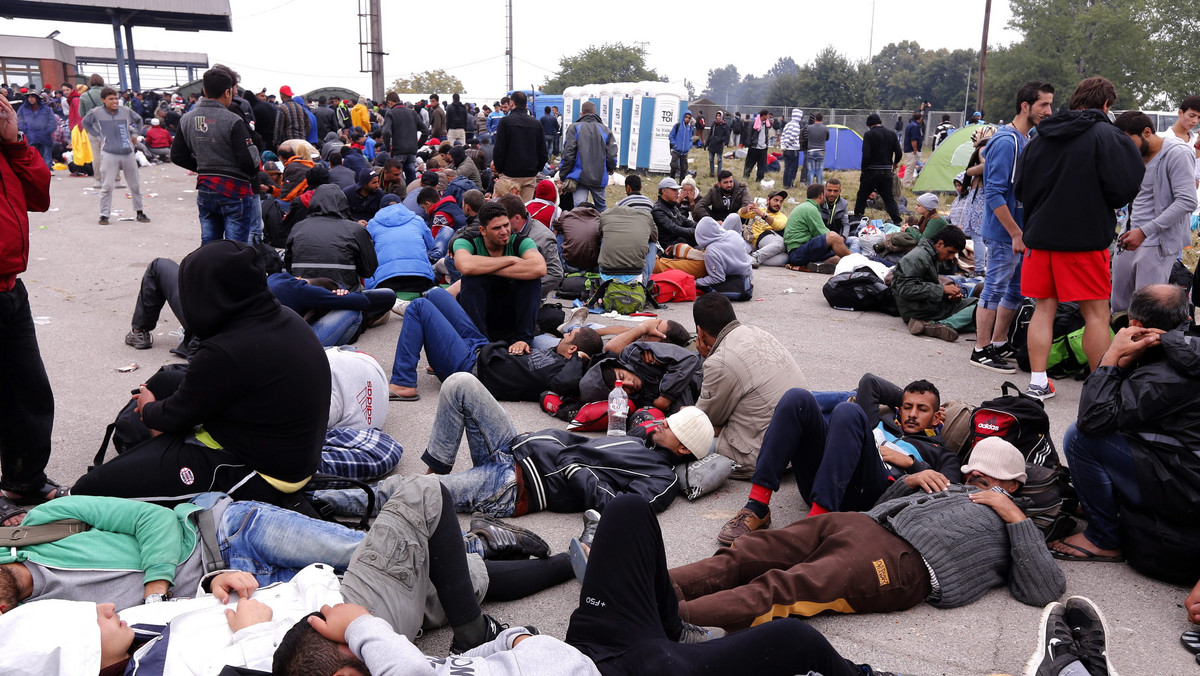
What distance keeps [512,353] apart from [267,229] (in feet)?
17.0

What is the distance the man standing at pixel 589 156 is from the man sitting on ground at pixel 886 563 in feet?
31.3

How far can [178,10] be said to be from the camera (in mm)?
36031

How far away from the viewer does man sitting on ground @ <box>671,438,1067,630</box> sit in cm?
342

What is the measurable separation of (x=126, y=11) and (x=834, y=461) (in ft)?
139

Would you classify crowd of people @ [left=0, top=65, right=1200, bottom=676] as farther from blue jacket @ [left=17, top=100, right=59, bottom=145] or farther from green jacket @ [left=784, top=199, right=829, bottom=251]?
blue jacket @ [left=17, top=100, right=59, bottom=145]

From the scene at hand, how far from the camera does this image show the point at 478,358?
6.25m

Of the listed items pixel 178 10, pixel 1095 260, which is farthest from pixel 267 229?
pixel 178 10

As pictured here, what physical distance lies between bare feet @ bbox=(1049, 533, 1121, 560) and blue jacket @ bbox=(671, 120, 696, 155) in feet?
62.0

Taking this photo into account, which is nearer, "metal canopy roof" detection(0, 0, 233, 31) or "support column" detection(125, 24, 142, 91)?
"metal canopy roof" detection(0, 0, 233, 31)

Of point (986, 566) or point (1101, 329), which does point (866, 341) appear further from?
point (986, 566)

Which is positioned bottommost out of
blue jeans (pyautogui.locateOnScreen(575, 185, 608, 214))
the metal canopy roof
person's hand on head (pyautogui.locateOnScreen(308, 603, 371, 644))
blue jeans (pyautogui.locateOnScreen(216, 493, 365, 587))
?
blue jeans (pyautogui.locateOnScreen(216, 493, 365, 587))

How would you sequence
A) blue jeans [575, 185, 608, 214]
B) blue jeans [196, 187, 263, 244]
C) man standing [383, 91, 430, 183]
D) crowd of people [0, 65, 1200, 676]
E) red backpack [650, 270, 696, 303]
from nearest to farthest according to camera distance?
crowd of people [0, 65, 1200, 676] → blue jeans [196, 187, 263, 244] → red backpack [650, 270, 696, 303] → blue jeans [575, 185, 608, 214] → man standing [383, 91, 430, 183]

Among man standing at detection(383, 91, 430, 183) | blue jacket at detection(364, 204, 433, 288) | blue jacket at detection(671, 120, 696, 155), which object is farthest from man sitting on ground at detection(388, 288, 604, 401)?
blue jacket at detection(671, 120, 696, 155)

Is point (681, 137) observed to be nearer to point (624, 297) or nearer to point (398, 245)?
point (624, 297)
